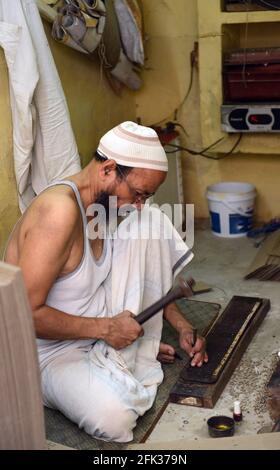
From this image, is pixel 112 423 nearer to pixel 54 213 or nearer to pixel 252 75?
pixel 54 213

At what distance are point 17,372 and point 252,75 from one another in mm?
2943

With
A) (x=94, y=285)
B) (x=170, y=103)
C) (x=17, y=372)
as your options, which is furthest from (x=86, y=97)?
(x=17, y=372)

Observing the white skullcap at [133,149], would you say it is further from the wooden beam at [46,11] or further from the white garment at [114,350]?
the wooden beam at [46,11]

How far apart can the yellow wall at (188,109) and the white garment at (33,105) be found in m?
1.19

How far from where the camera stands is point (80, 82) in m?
3.93

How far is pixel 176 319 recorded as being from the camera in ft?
9.20

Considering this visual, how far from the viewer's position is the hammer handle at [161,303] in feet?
7.84

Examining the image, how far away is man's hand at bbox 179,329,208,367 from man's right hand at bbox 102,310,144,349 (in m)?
0.33

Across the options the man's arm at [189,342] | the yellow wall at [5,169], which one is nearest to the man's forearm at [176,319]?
the man's arm at [189,342]

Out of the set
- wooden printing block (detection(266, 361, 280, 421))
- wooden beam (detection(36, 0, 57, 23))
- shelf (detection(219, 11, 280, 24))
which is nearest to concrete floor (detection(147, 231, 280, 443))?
wooden printing block (detection(266, 361, 280, 421))

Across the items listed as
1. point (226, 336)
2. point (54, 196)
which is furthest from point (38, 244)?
point (226, 336)

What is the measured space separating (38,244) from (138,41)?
232 centimetres

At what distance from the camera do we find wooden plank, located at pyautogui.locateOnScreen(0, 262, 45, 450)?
1293 millimetres
